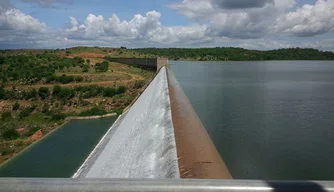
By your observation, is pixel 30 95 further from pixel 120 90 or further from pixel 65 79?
pixel 120 90

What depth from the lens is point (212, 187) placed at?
1.35 m

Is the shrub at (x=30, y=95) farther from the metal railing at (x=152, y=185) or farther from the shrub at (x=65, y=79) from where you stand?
the metal railing at (x=152, y=185)

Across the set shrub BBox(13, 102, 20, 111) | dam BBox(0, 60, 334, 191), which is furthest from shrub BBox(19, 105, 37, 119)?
dam BBox(0, 60, 334, 191)

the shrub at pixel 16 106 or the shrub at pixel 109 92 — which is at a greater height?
the shrub at pixel 109 92

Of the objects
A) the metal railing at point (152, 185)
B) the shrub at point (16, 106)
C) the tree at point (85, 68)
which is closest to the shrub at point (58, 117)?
the shrub at point (16, 106)

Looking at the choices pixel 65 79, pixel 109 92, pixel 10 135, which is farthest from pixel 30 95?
pixel 10 135

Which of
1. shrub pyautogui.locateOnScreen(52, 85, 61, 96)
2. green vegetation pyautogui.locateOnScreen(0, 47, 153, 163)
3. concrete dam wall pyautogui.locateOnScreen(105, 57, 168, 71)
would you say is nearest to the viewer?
green vegetation pyautogui.locateOnScreen(0, 47, 153, 163)

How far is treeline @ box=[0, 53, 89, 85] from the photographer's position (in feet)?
121

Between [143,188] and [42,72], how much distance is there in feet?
133

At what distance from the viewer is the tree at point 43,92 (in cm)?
3209

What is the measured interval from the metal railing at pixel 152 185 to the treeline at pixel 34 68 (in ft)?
121

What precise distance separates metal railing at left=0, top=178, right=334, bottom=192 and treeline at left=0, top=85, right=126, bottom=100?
104 feet

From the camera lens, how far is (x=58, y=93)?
32500 millimetres

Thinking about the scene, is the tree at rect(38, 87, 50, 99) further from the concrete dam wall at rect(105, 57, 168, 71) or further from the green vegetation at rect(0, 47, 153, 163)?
the concrete dam wall at rect(105, 57, 168, 71)
